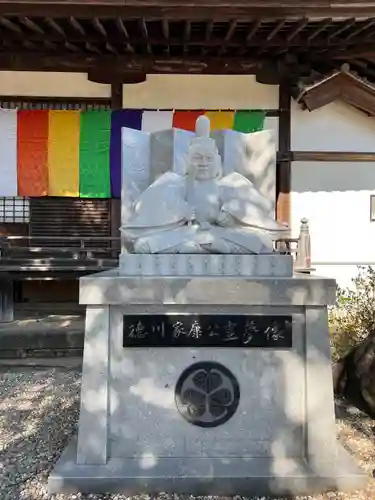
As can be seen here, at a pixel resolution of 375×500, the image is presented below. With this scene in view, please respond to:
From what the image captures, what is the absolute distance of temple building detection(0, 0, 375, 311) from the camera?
8789 mm

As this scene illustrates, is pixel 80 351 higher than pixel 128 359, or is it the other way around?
pixel 128 359

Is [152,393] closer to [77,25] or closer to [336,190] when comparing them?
[77,25]

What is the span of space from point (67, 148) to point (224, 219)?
5942 millimetres

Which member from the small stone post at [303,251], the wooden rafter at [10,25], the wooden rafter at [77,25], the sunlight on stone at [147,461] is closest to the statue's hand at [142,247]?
the sunlight on stone at [147,461]

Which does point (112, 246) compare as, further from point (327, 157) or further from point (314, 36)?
point (314, 36)

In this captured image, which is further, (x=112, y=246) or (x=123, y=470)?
(x=112, y=246)

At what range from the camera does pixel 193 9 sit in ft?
23.5

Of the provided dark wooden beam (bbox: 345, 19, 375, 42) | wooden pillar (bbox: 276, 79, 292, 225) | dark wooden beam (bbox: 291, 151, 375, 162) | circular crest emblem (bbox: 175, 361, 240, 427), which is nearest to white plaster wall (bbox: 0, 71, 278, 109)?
wooden pillar (bbox: 276, 79, 292, 225)

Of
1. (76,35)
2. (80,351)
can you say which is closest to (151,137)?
(80,351)

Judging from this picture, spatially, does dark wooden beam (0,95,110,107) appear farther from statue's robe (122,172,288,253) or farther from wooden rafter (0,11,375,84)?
statue's robe (122,172,288,253)

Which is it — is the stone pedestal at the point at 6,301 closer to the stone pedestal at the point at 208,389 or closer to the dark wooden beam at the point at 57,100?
the dark wooden beam at the point at 57,100

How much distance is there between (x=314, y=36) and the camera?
26.6 ft

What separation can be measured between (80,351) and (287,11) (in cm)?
543

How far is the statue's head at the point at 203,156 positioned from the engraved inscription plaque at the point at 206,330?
3.49ft
